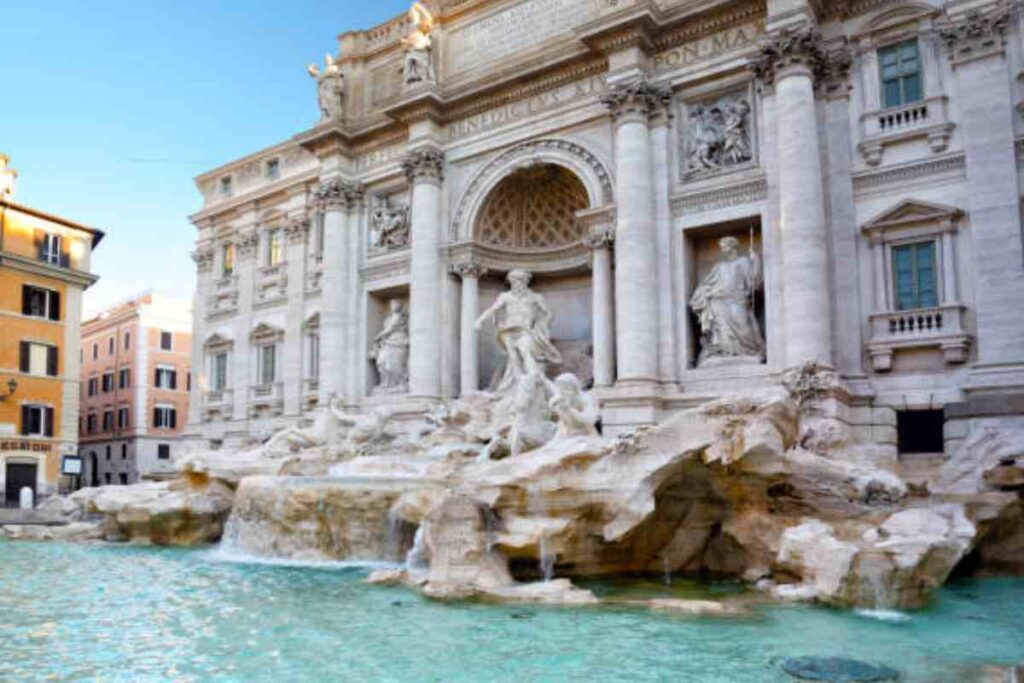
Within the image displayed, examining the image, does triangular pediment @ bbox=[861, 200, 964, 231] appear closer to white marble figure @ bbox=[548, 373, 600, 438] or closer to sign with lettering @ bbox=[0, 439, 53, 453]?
white marble figure @ bbox=[548, 373, 600, 438]

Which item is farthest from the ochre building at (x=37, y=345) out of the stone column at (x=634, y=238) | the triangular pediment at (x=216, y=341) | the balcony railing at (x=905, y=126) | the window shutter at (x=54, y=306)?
the balcony railing at (x=905, y=126)

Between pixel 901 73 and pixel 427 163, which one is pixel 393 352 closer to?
pixel 427 163

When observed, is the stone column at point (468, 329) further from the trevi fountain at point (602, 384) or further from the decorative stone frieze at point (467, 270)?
the trevi fountain at point (602, 384)

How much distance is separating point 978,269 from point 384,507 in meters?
11.0

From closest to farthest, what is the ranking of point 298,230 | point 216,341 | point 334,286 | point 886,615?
point 886,615
point 334,286
point 298,230
point 216,341

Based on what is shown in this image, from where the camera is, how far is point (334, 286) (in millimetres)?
23578

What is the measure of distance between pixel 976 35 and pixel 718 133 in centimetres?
499

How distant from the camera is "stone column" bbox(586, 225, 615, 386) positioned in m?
18.5

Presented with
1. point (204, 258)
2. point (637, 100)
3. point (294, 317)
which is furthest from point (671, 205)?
point (204, 258)

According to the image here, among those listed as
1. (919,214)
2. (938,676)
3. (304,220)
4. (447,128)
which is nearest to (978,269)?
(919,214)

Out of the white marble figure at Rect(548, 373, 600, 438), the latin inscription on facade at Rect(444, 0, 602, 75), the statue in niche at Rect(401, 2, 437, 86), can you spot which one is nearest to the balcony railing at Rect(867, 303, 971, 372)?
the white marble figure at Rect(548, 373, 600, 438)

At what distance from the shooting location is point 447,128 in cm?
2241

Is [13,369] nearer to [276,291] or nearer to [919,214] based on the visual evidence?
[276,291]

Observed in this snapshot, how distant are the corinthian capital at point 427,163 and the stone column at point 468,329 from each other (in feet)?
8.51
